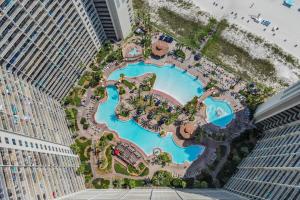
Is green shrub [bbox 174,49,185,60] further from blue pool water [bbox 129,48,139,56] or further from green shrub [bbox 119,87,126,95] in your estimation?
green shrub [bbox 119,87,126,95]

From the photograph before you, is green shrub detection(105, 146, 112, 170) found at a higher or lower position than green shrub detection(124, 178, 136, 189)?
higher

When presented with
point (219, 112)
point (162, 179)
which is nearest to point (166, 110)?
point (219, 112)

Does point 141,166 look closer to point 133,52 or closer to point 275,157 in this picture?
point 275,157

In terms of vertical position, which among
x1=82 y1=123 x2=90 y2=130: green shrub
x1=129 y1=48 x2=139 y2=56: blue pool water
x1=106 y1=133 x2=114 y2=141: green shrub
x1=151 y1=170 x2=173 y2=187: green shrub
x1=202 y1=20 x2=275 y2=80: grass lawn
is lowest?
x1=151 y1=170 x2=173 y2=187: green shrub

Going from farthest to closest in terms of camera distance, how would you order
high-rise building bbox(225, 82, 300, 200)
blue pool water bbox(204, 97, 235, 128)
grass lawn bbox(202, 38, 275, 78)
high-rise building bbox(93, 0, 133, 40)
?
grass lawn bbox(202, 38, 275, 78)
blue pool water bbox(204, 97, 235, 128)
high-rise building bbox(93, 0, 133, 40)
high-rise building bbox(225, 82, 300, 200)

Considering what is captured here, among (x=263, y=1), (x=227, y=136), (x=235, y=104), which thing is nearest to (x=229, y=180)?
(x=227, y=136)

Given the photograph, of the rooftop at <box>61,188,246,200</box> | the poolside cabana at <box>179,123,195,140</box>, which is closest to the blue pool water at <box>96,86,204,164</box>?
the poolside cabana at <box>179,123,195,140</box>
